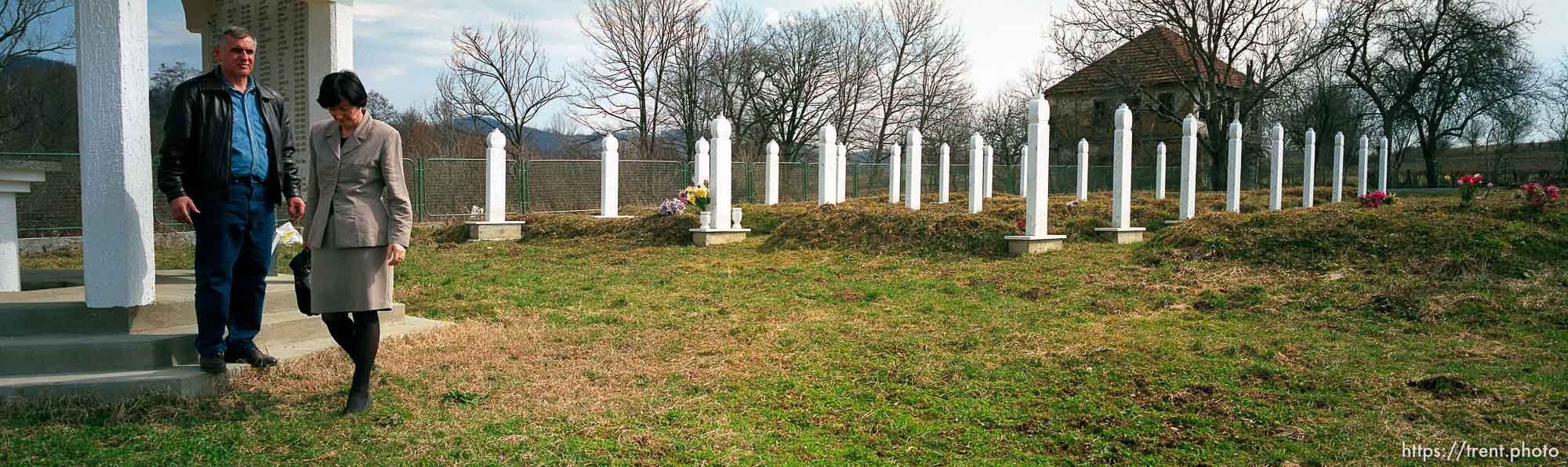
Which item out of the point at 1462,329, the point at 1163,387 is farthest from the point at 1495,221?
the point at 1163,387

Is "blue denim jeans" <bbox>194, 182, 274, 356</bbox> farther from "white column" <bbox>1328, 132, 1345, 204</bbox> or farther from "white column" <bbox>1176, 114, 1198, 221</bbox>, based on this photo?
"white column" <bbox>1328, 132, 1345, 204</bbox>

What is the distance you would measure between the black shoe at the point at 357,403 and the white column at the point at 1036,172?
8106 millimetres

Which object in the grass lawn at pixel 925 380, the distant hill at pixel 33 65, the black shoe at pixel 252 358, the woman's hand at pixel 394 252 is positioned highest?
the distant hill at pixel 33 65

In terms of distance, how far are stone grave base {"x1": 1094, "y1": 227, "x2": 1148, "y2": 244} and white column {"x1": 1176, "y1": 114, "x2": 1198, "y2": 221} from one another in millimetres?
1327

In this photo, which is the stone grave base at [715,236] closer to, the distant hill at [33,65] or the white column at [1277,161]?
the white column at [1277,161]

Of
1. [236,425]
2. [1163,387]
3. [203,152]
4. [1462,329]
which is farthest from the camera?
[1462,329]

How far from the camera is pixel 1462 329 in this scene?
218 inches

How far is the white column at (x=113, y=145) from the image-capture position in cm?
394

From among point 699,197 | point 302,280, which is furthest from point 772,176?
point 302,280

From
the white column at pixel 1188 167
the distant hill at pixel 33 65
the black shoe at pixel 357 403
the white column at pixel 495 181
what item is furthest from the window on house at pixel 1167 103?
the black shoe at pixel 357 403

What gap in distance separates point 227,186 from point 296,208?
298 millimetres

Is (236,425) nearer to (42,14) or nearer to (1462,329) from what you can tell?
(1462,329)

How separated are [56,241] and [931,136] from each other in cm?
3138

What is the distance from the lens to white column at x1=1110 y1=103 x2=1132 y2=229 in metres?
11.3
